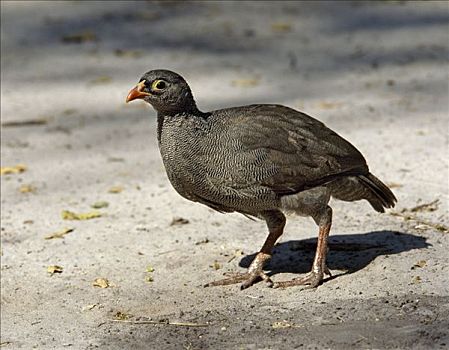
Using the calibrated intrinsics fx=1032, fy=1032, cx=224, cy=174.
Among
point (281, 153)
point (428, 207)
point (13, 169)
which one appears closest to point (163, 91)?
point (281, 153)

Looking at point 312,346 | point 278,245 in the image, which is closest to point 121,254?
point 278,245

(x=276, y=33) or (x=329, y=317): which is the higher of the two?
(x=276, y=33)

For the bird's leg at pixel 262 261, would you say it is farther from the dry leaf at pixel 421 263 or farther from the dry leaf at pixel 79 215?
the dry leaf at pixel 79 215

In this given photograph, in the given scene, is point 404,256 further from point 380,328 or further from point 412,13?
point 412,13

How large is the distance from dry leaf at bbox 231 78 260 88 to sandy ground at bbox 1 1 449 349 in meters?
0.02

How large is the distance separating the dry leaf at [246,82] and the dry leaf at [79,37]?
2218 mm

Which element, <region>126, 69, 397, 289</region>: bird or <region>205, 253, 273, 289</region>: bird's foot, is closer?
<region>126, 69, 397, 289</region>: bird

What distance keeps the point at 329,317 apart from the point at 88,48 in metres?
6.69

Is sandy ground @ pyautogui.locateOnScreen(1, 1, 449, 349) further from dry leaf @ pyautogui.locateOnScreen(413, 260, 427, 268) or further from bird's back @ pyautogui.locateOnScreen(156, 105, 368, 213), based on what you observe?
bird's back @ pyautogui.locateOnScreen(156, 105, 368, 213)

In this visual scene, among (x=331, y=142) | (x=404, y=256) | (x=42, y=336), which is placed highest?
(x=331, y=142)

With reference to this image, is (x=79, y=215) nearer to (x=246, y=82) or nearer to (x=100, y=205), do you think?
(x=100, y=205)

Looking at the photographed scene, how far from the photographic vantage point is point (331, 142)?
6215mm

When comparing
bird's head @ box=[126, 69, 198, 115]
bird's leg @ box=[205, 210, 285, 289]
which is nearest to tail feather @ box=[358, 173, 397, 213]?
bird's leg @ box=[205, 210, 285, 289]

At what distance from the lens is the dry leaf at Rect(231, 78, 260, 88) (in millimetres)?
10438
